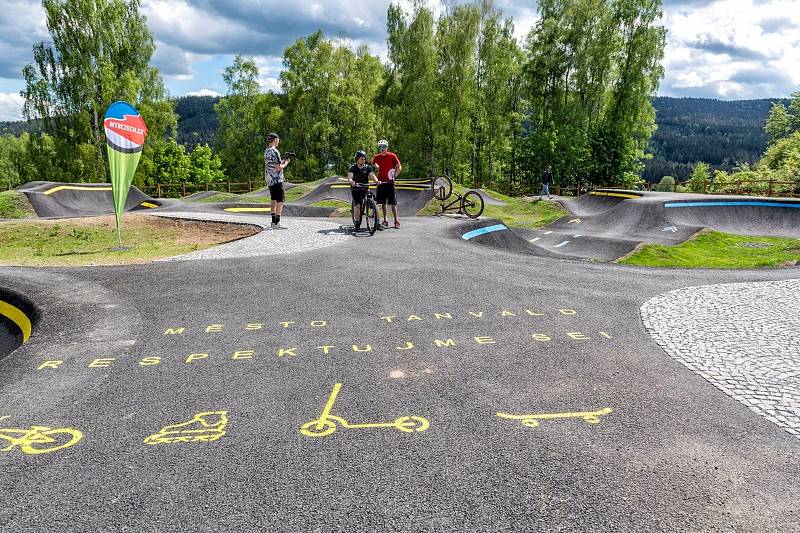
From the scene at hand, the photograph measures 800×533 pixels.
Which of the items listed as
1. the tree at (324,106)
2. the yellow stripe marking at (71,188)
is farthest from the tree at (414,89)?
the yellow stripe marking at (71,188)

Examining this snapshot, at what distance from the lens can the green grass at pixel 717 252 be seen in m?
17.4

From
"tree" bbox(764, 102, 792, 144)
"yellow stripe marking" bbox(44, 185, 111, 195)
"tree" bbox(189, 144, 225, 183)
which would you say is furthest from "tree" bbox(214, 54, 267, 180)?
"tree" bbox(764, 102, 792, 144)

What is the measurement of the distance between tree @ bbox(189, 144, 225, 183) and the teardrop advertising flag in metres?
49.4

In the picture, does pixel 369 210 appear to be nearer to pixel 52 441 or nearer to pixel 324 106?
pixel 52 441

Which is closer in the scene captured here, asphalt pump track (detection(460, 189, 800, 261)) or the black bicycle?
the black bicycle

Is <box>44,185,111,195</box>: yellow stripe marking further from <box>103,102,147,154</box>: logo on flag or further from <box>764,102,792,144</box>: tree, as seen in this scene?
<box>764,102,792,144</box>: tree

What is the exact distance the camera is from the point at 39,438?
11.3 ft

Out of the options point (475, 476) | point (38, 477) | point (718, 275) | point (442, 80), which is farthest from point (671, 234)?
point (442, 80)

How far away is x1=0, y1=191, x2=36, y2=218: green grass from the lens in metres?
22.0

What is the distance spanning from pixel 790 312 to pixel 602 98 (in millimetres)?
48601

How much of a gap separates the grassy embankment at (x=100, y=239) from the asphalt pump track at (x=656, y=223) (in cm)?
1277

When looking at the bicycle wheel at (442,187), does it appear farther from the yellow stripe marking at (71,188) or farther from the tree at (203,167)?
the tree at (203,167)

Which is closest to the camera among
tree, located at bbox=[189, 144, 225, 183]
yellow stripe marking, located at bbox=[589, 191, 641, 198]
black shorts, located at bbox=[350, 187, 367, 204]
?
black shorts, located at bbox=[350, 187, 367, 204]

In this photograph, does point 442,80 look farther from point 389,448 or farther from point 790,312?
point 389,448
